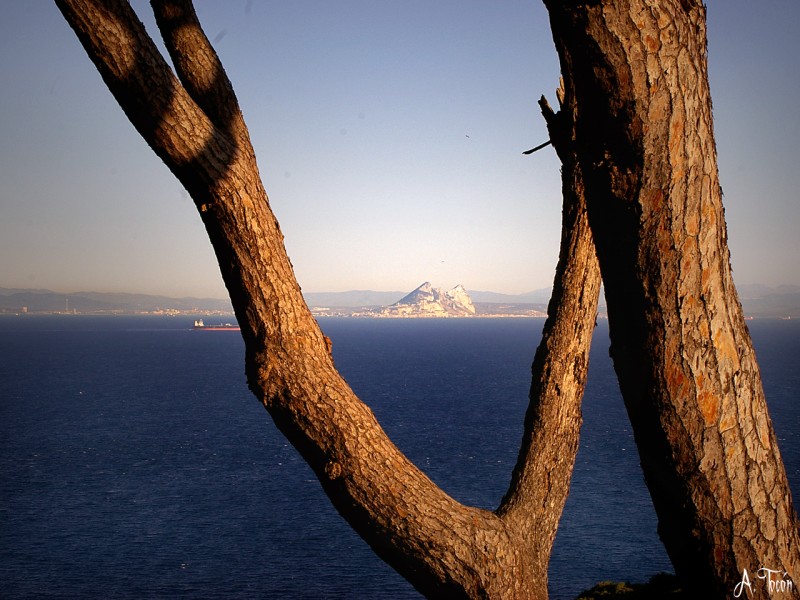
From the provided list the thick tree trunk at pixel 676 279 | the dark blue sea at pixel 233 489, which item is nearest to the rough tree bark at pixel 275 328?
the thick tree trunk at pixel 676 279

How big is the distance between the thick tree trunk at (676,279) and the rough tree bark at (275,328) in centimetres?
97

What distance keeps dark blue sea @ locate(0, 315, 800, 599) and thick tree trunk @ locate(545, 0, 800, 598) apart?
26.9 meters

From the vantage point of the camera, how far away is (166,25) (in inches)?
102

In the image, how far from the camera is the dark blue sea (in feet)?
95.6

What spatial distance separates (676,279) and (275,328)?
1.31m

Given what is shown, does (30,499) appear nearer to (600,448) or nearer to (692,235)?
(600,448)

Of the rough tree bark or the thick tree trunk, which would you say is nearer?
the thick tree trunk
